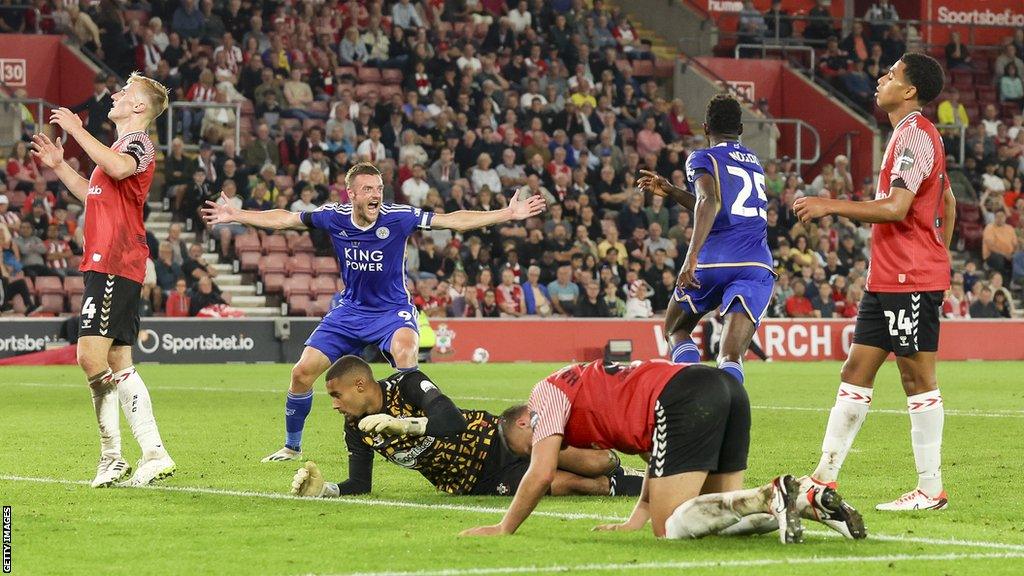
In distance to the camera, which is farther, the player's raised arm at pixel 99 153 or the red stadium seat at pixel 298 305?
the red stadium seat at pixel 298 305

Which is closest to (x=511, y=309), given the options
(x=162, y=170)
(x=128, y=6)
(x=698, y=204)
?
(x=162, y=170)

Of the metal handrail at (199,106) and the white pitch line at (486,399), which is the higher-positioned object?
the metal handrail at (199,106)

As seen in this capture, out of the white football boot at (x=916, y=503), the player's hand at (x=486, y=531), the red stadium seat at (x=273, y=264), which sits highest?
the red stadium seat at (x=273, y=264)

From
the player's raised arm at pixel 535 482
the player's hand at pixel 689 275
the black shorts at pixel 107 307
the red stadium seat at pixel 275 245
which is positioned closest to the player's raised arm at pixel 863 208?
the player's hand at pixel 689 275

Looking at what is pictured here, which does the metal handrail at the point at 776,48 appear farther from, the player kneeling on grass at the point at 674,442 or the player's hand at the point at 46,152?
the player kneeling on grass at the point at 674,442

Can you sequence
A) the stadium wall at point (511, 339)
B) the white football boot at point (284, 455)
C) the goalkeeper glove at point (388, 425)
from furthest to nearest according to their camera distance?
the stadium wall at point (511, 339) < the white football boot at point (284, 455) < the goalkeeper glove at point (388, 425)

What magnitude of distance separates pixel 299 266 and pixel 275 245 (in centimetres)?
68

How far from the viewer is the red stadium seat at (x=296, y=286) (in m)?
27.0

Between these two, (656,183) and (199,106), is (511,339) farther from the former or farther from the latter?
(656,183)

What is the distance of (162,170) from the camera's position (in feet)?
98.0

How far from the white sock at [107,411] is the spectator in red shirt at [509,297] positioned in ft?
57.6

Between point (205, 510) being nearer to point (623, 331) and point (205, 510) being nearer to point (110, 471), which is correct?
point (110, 471)

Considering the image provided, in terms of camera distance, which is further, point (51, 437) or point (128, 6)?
point (128, 6)

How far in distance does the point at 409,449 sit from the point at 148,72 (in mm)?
21516
